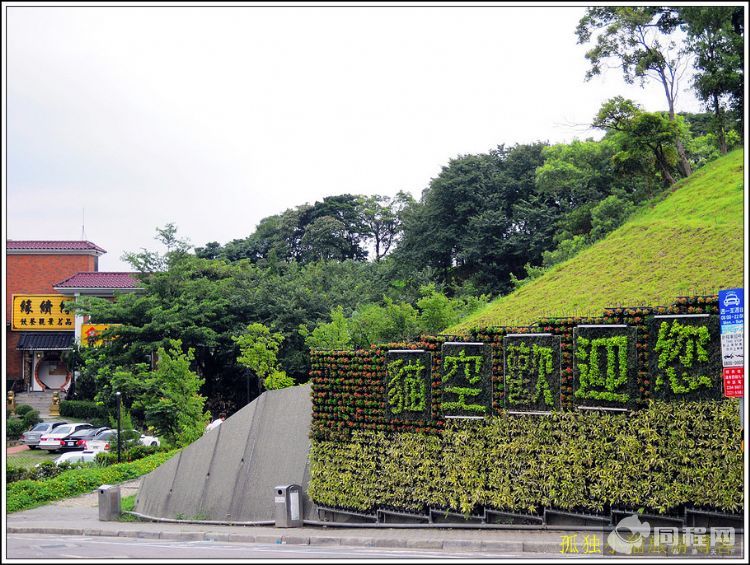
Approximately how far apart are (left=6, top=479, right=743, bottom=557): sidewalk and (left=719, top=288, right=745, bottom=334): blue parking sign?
3687mm

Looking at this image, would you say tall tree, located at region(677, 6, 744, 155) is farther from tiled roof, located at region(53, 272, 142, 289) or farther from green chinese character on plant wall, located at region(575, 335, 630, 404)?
tiled roof, located at region(53, 272, 142, 289)

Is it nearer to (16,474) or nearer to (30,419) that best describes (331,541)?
(16,474)

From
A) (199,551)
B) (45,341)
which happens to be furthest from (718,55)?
→ (45,341)

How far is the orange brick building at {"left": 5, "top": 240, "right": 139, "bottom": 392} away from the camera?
56.2 metres

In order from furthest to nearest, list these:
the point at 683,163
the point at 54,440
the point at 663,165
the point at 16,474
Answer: the point at 54,440
the point at 683,163
the point at 663,165
the point at 16,474

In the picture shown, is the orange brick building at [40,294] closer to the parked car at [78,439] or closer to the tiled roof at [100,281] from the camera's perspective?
the tiled roof at [100,281]

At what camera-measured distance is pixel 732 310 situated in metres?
11.2

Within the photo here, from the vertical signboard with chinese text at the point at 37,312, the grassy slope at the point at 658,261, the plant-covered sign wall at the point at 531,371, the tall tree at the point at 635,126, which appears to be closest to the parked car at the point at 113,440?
the grassy slope at the point at 658,261

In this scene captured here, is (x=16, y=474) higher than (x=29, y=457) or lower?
higher

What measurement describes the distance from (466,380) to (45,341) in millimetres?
45740

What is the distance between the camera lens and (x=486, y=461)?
16.4m

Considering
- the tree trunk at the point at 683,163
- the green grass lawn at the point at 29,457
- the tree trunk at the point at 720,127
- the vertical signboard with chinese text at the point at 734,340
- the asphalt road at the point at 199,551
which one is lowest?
the green grass lawn at the point at 29,457

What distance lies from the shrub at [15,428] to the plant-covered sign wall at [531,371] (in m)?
35.9

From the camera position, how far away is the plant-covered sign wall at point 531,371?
15.5 metres
